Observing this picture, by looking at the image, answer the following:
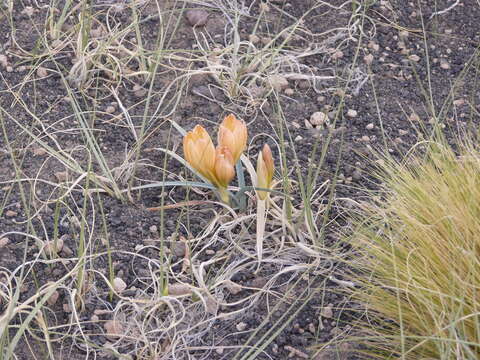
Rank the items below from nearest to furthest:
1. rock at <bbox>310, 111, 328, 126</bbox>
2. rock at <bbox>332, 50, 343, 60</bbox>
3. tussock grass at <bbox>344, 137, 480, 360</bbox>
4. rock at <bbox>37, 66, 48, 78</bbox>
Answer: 1. tussock grass at <bbox>344, 137, 480, 360</bbox>
2. rock at <bbox>310, 111, 328, 126</bbox>
3. rock at <bbox>37, 66, 48, 78</bbox>
4. rock at <bbox>332, 50, 343, 60</bbox>

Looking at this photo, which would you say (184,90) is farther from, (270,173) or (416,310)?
(416,310)

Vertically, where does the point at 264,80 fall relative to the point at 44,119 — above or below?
above

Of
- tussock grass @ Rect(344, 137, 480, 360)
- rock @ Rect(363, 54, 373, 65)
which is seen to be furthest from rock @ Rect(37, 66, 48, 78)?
tussock grass @ Rect(344, 137, 480, 360)

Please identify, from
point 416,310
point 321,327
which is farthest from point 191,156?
point 416,310

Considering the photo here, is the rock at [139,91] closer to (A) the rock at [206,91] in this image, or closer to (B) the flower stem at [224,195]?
(A) the rock at [206,91]

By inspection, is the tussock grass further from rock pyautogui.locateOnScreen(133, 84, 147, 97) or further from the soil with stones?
rock pyautogui.locateOnScreen(133, 84, 147, 97)

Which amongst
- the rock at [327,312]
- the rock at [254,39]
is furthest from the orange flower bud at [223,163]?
the rock at [254,39]

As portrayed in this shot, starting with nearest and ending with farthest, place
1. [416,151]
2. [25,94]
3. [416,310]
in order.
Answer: [416,310] < [416,151] < [25,94]
